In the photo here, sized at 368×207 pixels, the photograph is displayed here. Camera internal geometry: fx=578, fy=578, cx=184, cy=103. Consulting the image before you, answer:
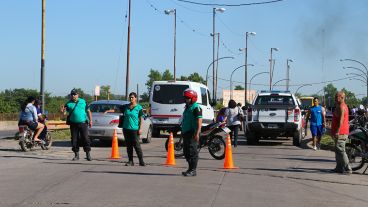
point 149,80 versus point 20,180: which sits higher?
point 149,80

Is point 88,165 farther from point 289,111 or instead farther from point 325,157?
point 289,111

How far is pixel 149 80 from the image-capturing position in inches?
4555

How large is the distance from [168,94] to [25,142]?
401 inches

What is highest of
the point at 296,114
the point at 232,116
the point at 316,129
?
the point at 296,114

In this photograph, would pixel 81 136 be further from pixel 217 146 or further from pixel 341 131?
pixel 341 131

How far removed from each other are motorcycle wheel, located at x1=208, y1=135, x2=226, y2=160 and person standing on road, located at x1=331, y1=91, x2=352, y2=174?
357 cm

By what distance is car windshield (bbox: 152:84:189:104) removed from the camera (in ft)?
84.6

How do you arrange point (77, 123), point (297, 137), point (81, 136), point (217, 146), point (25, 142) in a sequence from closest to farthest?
point (77, 123), point (81, 136), point (217, 146), point (25, 142), point (297, 137)

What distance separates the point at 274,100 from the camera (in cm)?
2273

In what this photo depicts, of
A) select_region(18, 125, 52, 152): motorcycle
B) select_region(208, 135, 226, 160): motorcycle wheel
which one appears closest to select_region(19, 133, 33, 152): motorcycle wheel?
select_region(18, 125, 52, 152): motorcycle

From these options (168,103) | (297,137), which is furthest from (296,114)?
(168,103)

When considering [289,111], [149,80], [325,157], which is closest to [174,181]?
[325,157]

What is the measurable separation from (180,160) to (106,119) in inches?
195

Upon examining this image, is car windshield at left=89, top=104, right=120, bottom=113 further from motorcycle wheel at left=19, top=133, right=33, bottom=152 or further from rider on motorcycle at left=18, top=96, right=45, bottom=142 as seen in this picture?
motorcycle wheel at left=19, top=133, right=33, bottom=152
